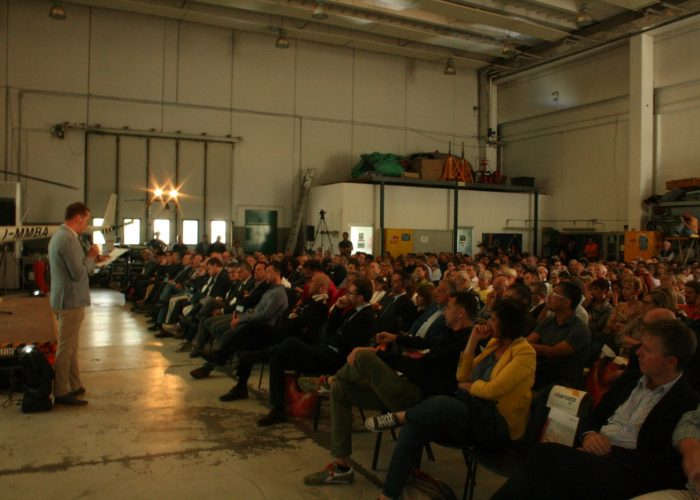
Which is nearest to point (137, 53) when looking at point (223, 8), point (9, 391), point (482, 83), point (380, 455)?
point (223, 8)

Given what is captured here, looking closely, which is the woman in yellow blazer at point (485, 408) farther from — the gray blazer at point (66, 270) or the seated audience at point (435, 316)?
the gray blazer at point (66, 270)

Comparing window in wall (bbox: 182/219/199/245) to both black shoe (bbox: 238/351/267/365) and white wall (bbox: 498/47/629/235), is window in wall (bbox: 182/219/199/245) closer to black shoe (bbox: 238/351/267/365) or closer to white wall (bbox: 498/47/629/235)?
white wall (bbox: 498/47/629/235)

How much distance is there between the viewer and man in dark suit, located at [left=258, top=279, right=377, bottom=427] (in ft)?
14.7

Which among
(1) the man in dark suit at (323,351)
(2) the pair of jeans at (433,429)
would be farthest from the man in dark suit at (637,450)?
(1) the man in dark suit at (323,351)

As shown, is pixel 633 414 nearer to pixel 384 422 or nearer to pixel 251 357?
pixel 384 422

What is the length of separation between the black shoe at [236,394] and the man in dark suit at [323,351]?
0.67m

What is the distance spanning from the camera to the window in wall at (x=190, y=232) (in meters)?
16.3

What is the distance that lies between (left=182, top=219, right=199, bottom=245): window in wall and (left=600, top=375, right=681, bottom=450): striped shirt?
14893 millimetres

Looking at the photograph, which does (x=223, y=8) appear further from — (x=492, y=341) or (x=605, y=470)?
(x=605, y=470)

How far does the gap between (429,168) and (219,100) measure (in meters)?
6.31

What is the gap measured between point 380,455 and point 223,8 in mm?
14260

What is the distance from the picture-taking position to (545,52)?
691 inches

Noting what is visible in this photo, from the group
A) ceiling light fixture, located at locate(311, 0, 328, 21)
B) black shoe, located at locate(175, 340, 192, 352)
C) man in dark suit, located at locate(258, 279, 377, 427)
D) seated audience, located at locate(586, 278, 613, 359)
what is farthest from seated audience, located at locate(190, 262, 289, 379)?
ceiling light fixture, located at locate(311, 0, 328, 21)

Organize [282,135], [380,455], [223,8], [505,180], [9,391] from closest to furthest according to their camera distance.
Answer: [380,455], [9,391], [223,8], [282,135], [505,180]
